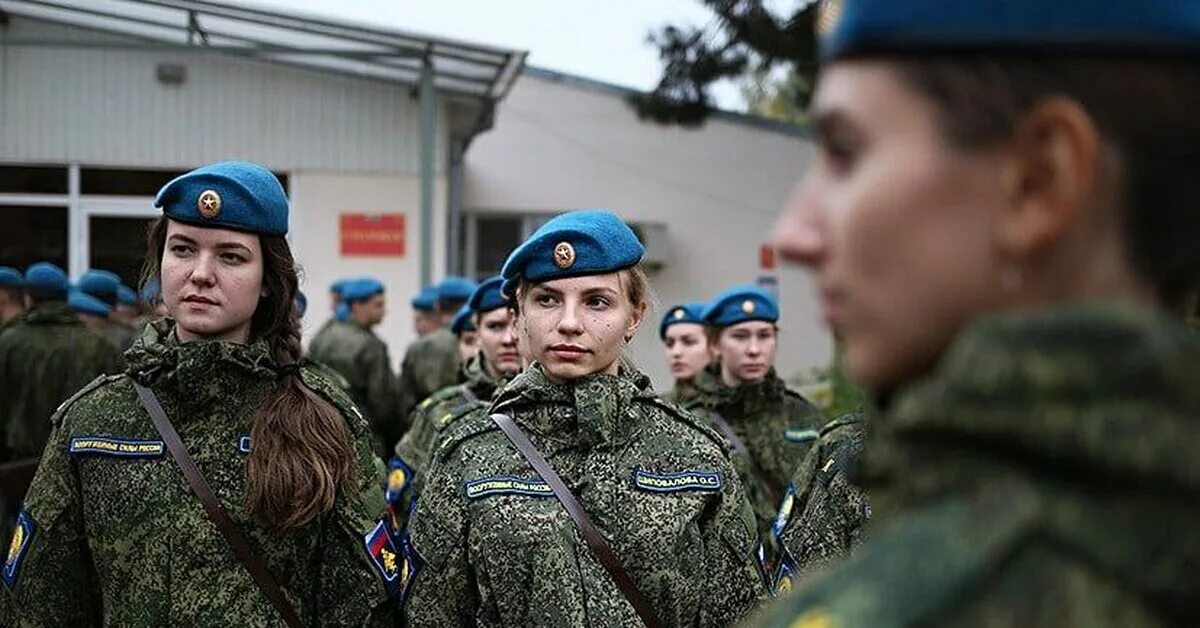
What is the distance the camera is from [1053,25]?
975 millimetres

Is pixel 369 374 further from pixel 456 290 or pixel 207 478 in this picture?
pixel 207 478

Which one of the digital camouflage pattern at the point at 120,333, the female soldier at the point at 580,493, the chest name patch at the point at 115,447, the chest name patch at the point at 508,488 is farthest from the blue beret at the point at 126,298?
the chest name patch at the point at 508,488

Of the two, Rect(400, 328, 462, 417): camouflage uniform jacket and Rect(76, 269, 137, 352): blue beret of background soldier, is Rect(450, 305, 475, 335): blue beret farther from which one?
Rect(76, 269, 137, 352): blue beret of background soldier

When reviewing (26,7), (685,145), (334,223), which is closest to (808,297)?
(685,145)

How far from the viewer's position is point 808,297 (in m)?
17.9

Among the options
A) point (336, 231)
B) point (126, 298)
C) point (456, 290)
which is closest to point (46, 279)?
point (456, 290)

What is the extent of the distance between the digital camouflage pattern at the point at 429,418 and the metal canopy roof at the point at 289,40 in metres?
6.15

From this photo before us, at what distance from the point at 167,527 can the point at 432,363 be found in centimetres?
686

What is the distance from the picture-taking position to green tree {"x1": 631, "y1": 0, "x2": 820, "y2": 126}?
1149 cm

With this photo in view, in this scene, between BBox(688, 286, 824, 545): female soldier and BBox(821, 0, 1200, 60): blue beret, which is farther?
BBox(688, 286, 824, 545): female soldier

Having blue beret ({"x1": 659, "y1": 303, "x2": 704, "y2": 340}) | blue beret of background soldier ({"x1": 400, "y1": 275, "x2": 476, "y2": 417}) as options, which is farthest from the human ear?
blue beret of background soldier ({"x1": 400, "y1": 275, "x2": 476, "y2": 417})

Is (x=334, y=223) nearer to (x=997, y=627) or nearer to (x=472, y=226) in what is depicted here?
(x=472, y=226)

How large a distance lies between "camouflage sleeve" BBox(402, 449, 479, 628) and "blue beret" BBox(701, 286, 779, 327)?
3.77 metres

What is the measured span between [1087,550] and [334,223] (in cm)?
1442
